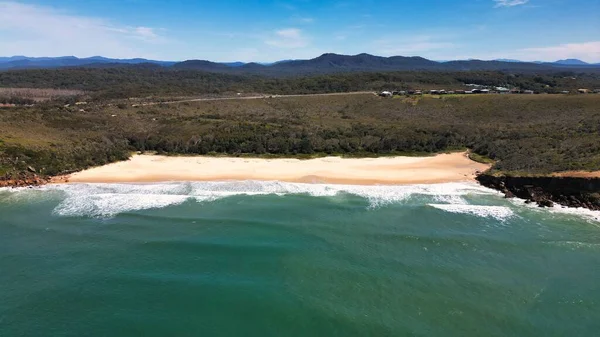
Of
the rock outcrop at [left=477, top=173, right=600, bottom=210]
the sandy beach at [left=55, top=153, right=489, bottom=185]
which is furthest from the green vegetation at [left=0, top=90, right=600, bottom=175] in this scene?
the sandy beach at [left=55, top=153, right=489, bottom=185]

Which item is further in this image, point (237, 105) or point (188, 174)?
point (237, 105)

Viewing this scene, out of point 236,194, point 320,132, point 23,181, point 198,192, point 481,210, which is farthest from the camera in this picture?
point 320,132

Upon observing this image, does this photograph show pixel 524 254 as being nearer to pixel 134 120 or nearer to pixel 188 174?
pixel 188 174

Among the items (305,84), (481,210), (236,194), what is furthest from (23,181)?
(305,84)

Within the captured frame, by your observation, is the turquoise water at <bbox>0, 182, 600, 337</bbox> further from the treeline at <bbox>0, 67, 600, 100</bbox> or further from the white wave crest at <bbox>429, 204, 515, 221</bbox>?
the treeline at <bbox>0, 67, 600, 100</bbox>

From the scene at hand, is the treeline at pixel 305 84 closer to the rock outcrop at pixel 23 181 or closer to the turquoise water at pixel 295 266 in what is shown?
the rock outcrop at pixel 23 181

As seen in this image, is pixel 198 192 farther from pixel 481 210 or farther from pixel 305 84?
pixel 305 84

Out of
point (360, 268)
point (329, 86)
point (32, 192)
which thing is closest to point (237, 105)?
point (329, 86)
